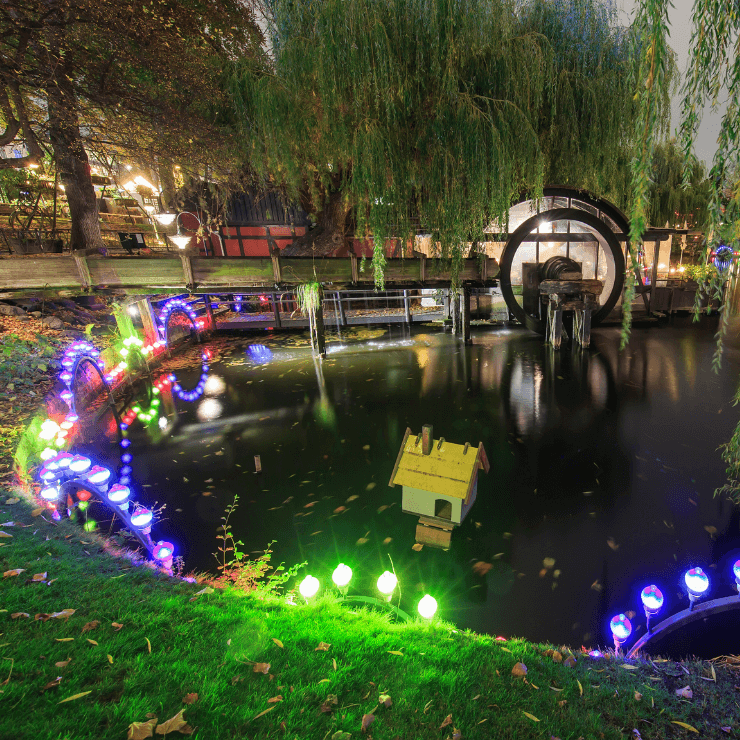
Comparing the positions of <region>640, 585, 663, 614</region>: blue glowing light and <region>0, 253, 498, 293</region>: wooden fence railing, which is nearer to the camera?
<region>640, 585, 663, 614</region>: blue glowing light

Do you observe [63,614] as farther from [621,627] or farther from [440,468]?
[621,627]

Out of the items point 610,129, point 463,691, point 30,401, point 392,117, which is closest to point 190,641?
point 463,691

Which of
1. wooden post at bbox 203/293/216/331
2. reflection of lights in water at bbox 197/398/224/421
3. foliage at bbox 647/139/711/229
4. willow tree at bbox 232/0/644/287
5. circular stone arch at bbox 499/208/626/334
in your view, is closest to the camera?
willow tree at bbox 232/0/644/287

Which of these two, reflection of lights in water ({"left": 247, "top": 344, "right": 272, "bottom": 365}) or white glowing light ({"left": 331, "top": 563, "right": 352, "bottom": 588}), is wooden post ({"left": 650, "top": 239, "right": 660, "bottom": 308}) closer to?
reflection of lights in water ({"left": 247, "top": 344, "right": 272, "bottom": 365})

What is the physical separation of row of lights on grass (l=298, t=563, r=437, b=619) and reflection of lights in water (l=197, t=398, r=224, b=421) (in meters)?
5.53

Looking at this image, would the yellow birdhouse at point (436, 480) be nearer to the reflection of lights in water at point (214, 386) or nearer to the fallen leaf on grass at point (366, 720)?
the fallen leaf on grass at point (366, 720)

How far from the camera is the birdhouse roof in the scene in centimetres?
445

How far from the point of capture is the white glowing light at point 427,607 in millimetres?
3502

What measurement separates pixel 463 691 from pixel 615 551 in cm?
286

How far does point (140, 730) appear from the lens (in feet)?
6.72

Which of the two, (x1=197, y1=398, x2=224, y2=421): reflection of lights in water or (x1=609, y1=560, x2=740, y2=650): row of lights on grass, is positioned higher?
(x1=197, y1=398, x2=224, y2=421): reflection of lights in water

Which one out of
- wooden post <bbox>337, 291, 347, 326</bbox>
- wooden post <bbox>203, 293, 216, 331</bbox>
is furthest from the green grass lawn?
wooden post <bbox>337, 291, 347, 326</bbox>

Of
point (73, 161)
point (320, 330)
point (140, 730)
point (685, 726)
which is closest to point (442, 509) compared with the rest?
point (685, 726)

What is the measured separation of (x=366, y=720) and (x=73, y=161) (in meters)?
13.8
